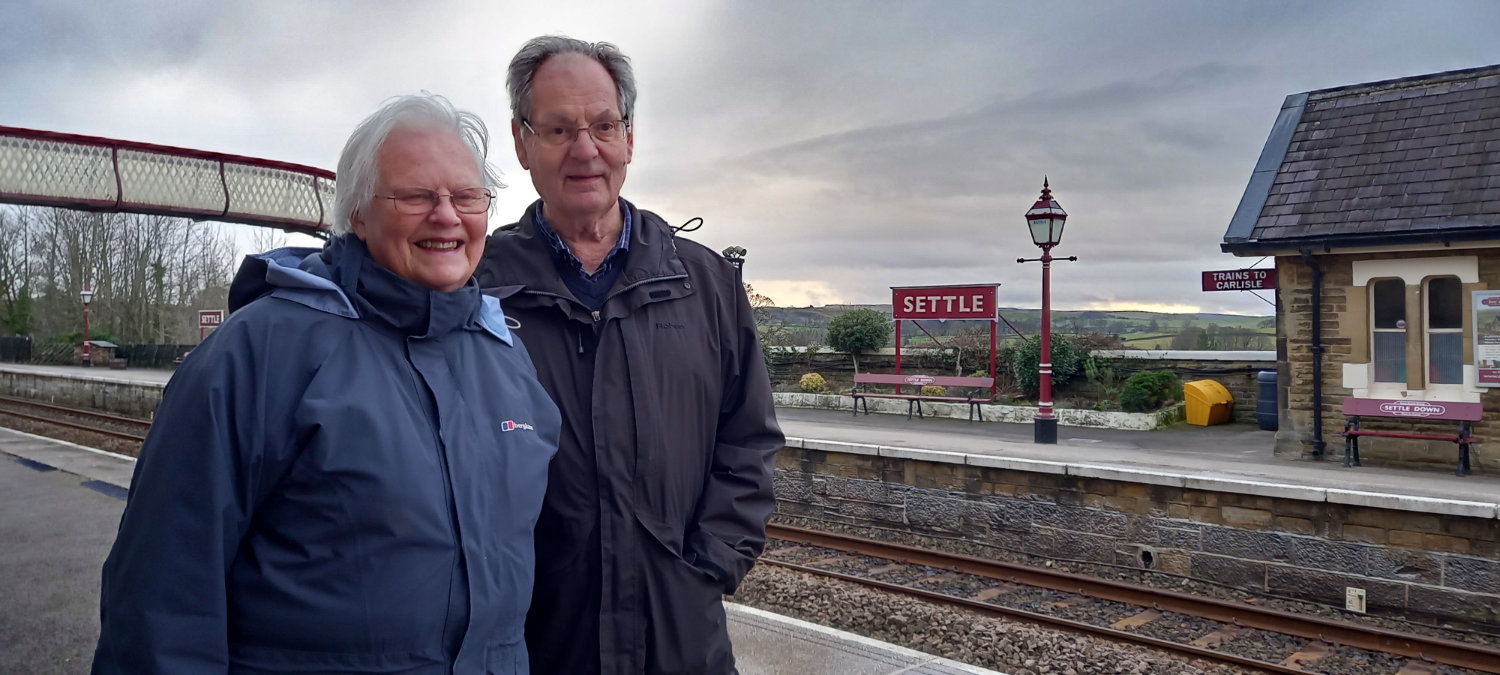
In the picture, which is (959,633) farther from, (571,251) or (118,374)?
(118,374)

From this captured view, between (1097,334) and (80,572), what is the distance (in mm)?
17541

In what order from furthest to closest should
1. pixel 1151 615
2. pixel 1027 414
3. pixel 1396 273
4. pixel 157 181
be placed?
pixel 1027 414, pixel 1396 273, pixel 1151 615, pixel 157 181

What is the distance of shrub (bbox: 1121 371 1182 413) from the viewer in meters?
16.9

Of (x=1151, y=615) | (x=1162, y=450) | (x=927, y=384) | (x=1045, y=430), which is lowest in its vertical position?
(x=1151, y=615)

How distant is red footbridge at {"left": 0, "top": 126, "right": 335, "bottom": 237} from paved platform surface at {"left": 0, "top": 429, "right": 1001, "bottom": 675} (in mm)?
2399

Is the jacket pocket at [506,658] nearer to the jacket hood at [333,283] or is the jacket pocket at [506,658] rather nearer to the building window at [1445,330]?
the jacket hood at [333,283]

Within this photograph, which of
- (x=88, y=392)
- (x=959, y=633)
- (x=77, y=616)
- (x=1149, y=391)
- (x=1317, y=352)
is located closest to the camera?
(x=77, y=616)

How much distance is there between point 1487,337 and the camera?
1130 cm

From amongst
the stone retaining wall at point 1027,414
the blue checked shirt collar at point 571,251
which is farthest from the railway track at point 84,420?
the blue checked shirt collar at point 571,251

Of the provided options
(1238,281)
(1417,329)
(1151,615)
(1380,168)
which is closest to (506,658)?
(1151,615)

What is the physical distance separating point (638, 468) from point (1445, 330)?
13121mm

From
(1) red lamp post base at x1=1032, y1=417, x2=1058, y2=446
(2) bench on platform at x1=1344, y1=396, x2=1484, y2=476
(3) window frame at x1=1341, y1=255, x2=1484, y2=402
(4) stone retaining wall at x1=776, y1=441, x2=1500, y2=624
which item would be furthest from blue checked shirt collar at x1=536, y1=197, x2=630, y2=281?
(3) window frame at x1=1341, y1=255, x2=1484, y2=402

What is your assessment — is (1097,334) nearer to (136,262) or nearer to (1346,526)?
(1346,526)

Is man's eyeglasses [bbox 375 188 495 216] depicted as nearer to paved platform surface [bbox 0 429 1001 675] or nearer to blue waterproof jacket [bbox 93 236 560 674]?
blue waterproof jacket [bbox 93 236 560 674]
